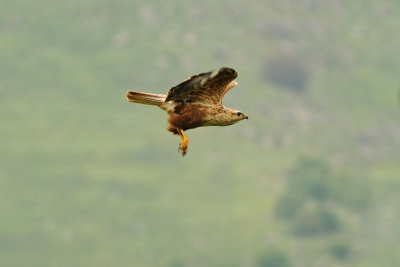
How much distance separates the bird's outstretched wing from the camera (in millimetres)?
21700

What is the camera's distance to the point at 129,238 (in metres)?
181

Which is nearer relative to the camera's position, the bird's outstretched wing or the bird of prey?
the bird's outstretched wing

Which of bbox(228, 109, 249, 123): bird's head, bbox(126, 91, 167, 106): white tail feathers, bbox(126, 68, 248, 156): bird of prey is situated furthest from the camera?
bbox(228, 109, 249, 123): bird's head

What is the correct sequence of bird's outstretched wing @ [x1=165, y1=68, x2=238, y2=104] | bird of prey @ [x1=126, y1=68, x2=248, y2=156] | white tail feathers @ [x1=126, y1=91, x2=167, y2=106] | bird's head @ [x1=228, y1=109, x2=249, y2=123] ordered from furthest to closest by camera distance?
bird's head @ [x1=228, y1=109, x2=249, y2=123] → white tail feathers @ [x1=126, y1=91, x2=167, y2=106] → bird of prey @ [x1=126, y1=68, x2=248, y2=156] → bird's outstretched wing @ [x1=165, y1=68, x2=238, y2=104]

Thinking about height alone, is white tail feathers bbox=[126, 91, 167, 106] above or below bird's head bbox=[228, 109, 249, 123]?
above

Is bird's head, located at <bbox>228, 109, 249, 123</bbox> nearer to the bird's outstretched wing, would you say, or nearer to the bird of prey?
the bird of prey

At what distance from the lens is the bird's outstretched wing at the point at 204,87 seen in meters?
21.7

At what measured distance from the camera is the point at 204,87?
22.7 m

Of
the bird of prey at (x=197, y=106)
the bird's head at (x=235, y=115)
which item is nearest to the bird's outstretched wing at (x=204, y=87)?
the bird of prey at (x=197, y=106)

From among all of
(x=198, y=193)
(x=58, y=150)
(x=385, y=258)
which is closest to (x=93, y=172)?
(x=58, y=150)

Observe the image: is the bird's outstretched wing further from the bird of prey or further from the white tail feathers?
the white tail feathers

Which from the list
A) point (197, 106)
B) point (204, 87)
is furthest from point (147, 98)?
point (204, 87)

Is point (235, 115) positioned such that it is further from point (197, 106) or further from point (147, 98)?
point (147, 98)

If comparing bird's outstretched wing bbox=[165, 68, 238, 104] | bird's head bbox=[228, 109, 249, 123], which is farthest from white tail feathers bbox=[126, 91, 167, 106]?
bird's head bbox=[228, 109, 249, 123]
